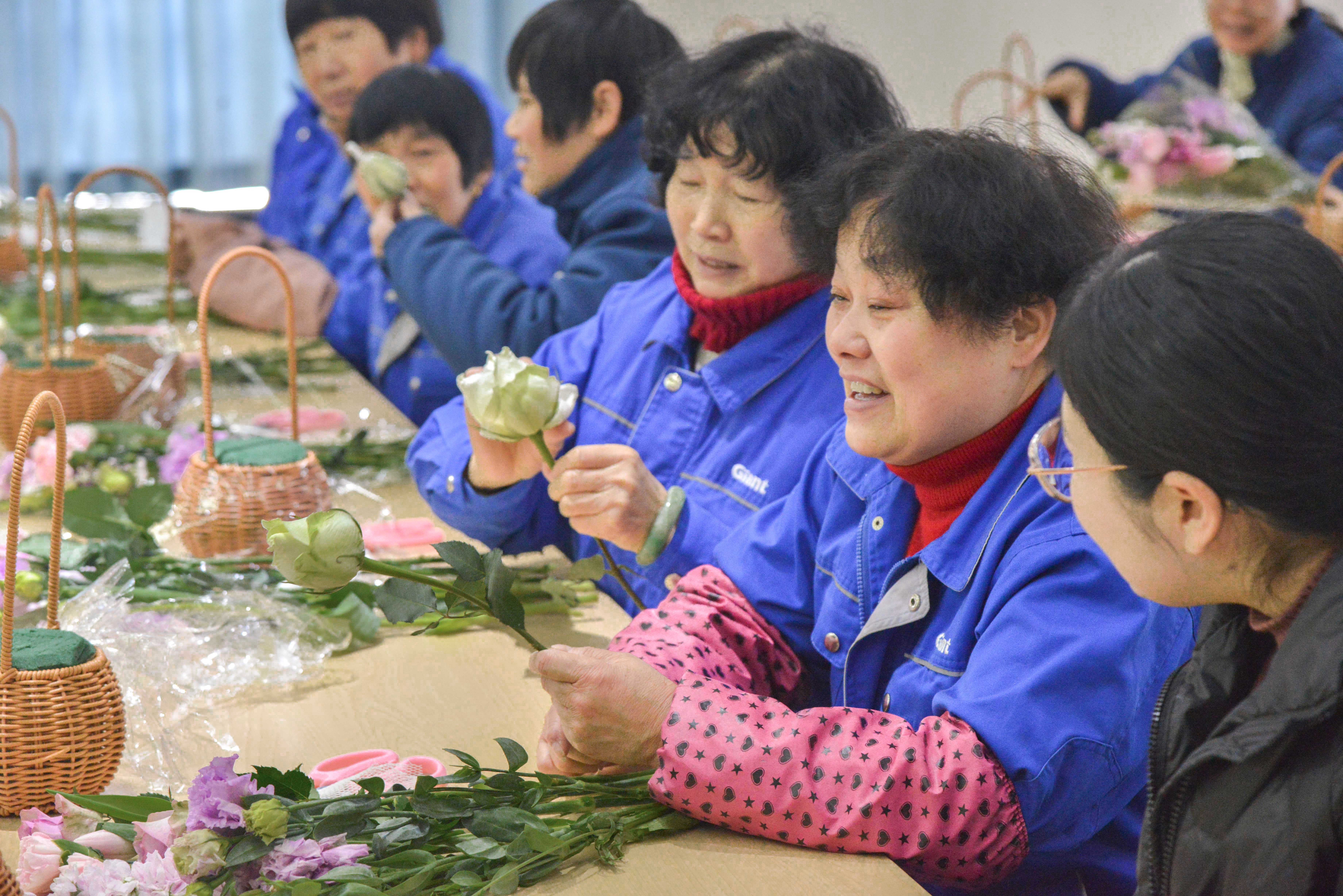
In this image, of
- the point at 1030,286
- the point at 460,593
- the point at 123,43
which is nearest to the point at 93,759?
the point at 460,593

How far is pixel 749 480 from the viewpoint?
1493 mm

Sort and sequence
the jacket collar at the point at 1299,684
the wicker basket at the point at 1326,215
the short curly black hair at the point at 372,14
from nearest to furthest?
1. the jacket collar at the point at 1299,684
2. the wicker basket at the point at 1326,215
3. the short curly black hair at the point at 372,14

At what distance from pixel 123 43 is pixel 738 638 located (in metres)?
4.37

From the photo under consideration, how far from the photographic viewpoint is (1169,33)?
5.14 metres

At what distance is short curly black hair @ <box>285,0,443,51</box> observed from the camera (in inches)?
127

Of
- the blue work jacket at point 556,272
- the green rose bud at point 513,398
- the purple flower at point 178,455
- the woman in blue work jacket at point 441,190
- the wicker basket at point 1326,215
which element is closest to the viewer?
the green rose bud at point 513,398

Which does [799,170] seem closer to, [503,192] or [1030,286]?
[1030,286]

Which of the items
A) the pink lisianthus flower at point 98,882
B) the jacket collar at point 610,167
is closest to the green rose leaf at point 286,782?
the pink lisianthus flower at point 98,882

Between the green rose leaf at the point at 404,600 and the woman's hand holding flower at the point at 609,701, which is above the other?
the green rose leaf at the point at 404,600

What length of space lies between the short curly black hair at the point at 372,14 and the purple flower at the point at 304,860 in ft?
8.99

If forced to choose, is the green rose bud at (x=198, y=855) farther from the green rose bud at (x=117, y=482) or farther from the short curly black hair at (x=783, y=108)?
the green rose bud at (x=117, y=482)

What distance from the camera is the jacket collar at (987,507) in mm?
1080

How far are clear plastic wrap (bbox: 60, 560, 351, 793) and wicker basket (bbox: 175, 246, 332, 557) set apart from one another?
0.11 m

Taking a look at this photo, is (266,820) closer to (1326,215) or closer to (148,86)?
(1326,215)
